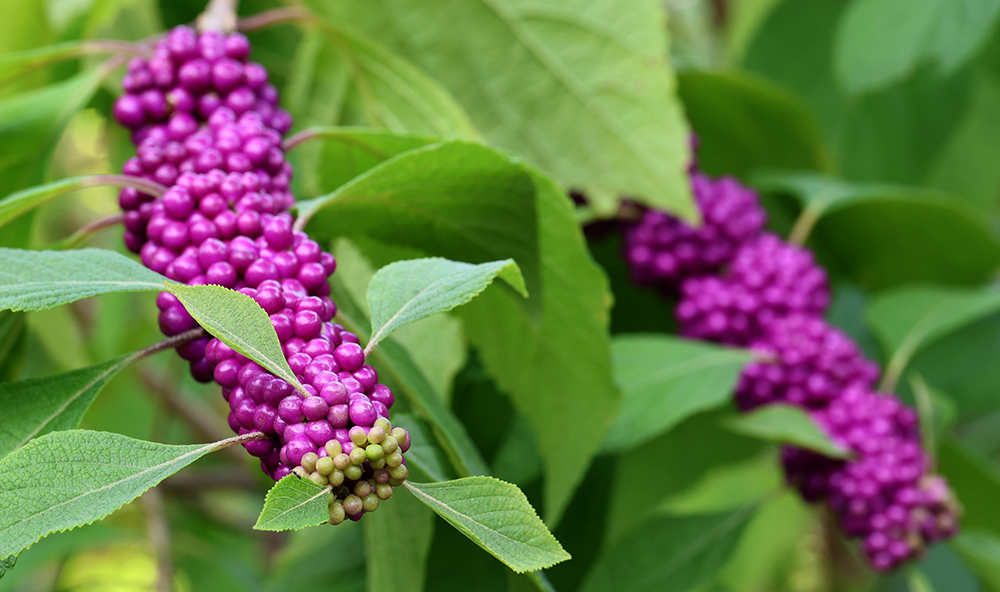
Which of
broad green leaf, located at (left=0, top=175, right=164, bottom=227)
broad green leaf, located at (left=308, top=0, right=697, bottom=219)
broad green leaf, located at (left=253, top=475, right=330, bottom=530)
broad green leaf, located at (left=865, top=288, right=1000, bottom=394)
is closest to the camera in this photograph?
broad green leaf, located at (left=253, top=475, right=330, bottom=530)

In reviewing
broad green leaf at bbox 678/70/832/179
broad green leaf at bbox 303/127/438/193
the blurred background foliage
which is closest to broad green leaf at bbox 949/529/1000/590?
the blurred background foliage

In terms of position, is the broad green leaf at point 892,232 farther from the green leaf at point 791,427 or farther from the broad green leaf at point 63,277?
the broad green leaf at point 63,277

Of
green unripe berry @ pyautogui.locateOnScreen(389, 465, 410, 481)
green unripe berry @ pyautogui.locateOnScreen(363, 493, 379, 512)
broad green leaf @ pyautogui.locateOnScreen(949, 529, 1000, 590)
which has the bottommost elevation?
broad green leaf @ pyautogui.locateOnScreen(949, 529, 1000, 590)

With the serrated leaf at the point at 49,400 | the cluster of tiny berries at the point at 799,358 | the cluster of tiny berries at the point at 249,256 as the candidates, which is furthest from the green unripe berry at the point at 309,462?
the cluster of tiny berries at the point at 799,358

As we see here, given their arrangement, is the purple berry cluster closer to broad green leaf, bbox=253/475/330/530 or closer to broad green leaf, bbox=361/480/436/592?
broad green leaf, bbox=361/480/436/592

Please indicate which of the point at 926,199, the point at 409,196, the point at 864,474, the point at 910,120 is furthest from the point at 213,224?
the point at 910,120

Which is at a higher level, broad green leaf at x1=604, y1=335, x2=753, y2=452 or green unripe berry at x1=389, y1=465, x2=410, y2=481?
green unripe berry at x1=389, y1=465, x2=410, y2=481
